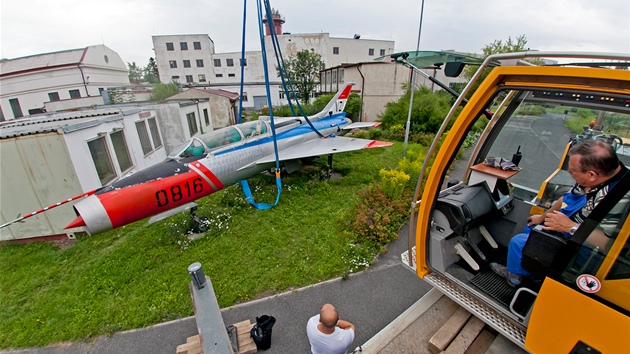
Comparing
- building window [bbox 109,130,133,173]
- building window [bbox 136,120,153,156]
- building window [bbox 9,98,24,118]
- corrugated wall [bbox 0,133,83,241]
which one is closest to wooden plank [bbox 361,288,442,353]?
corrugated wall [bbox 0,133,83,241]

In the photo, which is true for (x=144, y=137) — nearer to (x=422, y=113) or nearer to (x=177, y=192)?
(x=177, y=192)

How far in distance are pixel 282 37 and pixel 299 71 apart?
13.1 m

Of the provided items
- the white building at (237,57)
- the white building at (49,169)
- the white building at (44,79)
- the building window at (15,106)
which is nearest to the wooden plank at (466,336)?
the white building at (49,169)

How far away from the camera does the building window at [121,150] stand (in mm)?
9055

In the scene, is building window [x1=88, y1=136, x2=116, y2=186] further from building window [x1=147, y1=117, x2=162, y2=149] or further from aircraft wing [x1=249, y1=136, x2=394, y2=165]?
aircraft wing [x1=249, y1=136, x2=394, y2=165]

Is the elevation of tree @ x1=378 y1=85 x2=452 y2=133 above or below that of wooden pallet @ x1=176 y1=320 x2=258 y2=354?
above

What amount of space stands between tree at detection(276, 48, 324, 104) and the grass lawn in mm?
24395

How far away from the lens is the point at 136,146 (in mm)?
10297

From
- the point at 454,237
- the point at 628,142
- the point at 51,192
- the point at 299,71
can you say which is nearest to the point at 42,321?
Result: the point at 51,192

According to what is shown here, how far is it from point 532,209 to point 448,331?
2168mm

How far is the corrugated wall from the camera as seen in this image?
21.5 feet

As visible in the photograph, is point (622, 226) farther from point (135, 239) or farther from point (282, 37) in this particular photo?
point (282, 37)

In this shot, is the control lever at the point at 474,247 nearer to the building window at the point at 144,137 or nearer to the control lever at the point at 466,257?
the control lever at the point at 466,257

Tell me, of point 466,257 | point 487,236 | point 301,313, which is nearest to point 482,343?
point 466,257
